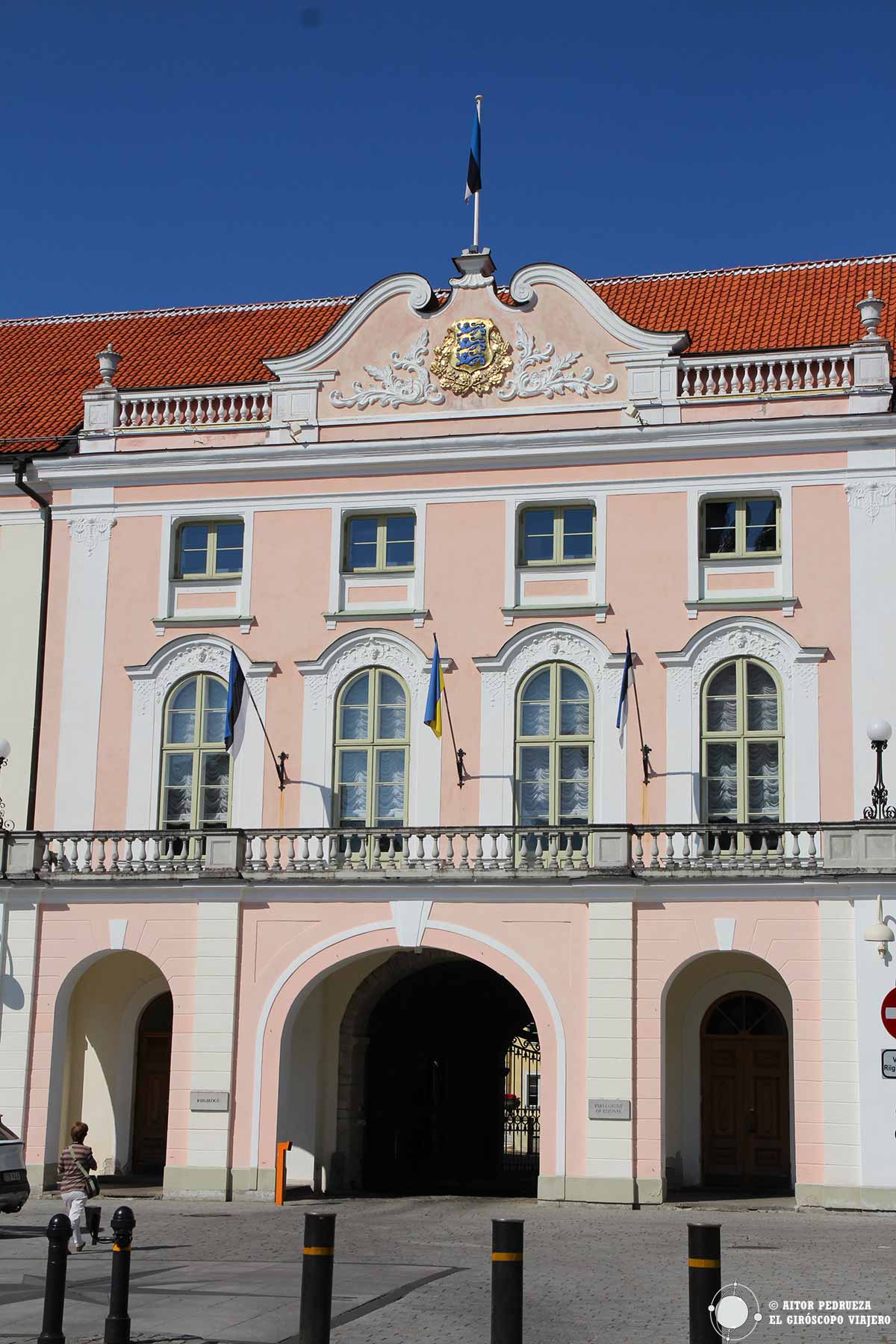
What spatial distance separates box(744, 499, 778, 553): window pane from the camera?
28.1 m

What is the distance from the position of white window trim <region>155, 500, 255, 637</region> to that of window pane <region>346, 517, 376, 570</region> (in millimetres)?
1607

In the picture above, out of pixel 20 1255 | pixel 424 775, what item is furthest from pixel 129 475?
pixel 20 1255

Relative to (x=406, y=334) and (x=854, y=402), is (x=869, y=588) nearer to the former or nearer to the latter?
(x=854, y=402)

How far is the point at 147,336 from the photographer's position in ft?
122

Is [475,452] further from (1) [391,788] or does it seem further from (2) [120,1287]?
(2) [120,1287]

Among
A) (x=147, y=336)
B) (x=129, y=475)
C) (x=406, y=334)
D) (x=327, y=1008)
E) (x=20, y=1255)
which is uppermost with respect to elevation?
(x=147, y=336)

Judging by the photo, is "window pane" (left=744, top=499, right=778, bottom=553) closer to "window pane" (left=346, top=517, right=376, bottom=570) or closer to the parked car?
"window pane" (left=346, top=517, right=376, bottom=570)

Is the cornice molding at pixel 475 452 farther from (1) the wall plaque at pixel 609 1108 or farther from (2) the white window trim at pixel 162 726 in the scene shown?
(1) the wall plaque at pixel 609 1108

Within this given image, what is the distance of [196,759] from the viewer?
29.3 metres

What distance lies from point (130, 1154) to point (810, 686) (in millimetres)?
13079

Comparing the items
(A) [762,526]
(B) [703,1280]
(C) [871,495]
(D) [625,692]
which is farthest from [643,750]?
(B) [703,1280]

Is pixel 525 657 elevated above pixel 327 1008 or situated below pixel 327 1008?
above

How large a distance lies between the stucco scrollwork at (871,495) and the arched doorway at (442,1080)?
32.5 feet

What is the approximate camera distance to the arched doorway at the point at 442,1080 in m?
30.5
